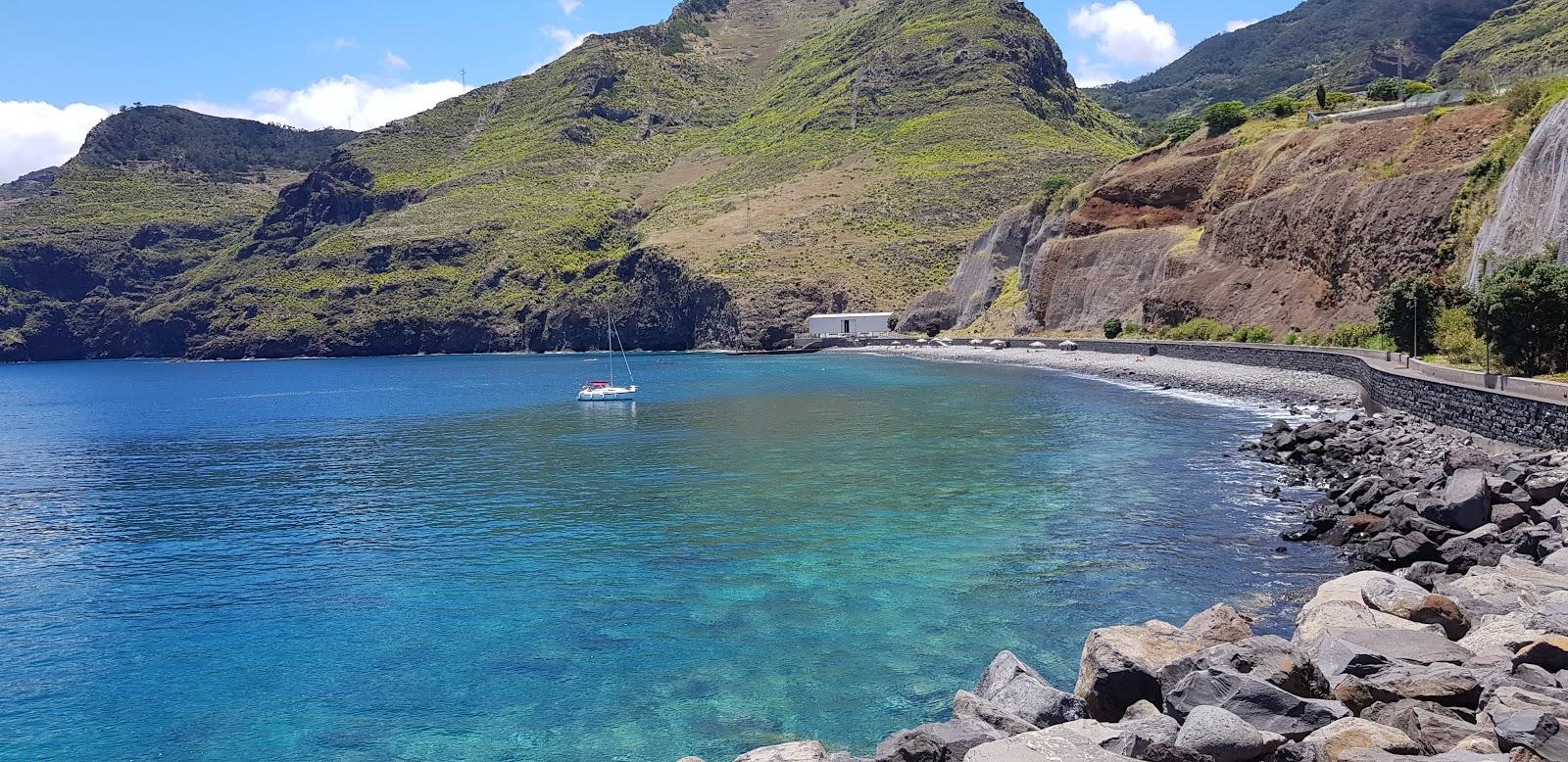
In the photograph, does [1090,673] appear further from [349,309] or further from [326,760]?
[349,309]

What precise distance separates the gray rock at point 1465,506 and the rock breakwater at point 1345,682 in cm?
5

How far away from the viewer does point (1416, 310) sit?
41906mm

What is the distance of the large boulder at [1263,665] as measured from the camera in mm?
10531

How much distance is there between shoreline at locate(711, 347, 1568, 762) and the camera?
8.94 m

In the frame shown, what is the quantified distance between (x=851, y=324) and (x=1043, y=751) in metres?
131

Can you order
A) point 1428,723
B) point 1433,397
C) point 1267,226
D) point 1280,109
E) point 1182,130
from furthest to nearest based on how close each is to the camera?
point 1182,130 < point 1280,109 < point 1267,226 < point 1433,397 < point 1428,723

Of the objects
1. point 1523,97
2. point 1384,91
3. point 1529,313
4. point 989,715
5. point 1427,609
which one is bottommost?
point 989,715

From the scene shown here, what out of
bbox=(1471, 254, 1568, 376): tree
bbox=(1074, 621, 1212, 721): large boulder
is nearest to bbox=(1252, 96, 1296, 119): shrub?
bbox=(1471, 254, 1568, 376): tree

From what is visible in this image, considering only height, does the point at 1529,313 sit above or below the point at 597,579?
above

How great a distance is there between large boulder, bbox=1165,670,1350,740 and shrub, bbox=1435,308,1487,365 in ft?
91.1

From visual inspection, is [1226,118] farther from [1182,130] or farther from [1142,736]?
[1142,736]

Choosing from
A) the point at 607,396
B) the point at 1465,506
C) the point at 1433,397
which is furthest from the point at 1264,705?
the point at 607,396

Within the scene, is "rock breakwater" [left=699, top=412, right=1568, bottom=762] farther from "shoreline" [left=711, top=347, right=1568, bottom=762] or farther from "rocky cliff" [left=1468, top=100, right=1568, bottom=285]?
"rocky cliff" [left=1468, top=100, right=1568, bottom=285]

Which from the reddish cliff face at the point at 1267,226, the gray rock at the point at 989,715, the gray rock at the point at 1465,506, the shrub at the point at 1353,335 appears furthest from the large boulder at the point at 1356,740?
the shrub at the point at 1353,335
